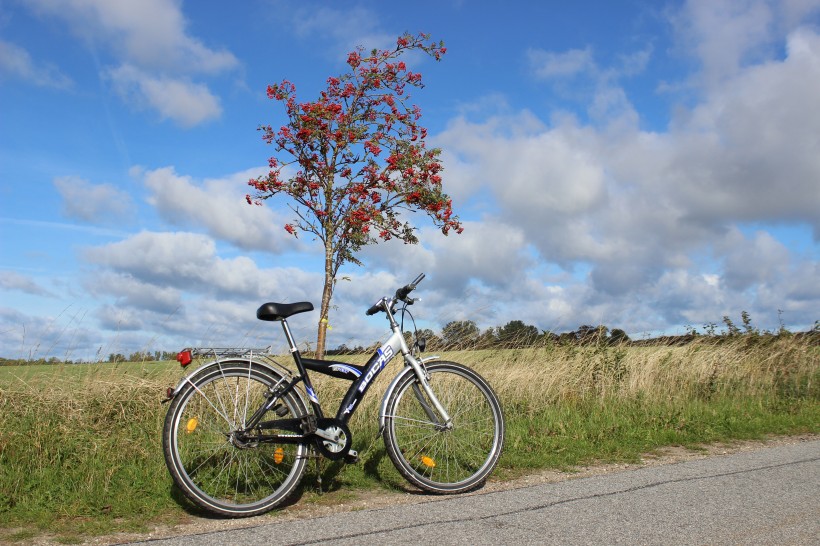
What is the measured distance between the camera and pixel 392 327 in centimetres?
584

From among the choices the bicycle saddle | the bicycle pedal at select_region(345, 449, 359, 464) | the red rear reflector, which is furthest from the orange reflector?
the bicycle pedal at select_region(345, 449, 359, 464)

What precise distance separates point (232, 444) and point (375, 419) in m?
2.69

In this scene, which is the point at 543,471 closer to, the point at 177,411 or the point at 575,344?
the point at 177,411

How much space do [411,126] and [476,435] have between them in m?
8.19

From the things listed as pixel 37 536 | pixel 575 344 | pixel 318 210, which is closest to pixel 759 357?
pixel 575 344

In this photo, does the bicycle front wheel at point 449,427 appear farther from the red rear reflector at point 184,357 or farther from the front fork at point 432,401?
the red rear reflector at point 184,357

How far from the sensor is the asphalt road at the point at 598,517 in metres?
4.18

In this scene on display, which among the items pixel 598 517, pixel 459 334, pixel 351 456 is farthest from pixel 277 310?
pixel 459 334

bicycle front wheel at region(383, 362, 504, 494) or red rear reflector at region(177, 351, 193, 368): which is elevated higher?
red rear reflector at region(177, 351, 193, 368)

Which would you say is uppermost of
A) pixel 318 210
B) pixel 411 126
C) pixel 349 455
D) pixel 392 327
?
pixel 411 126

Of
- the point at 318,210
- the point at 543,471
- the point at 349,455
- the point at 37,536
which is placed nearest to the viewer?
the point at 37,536

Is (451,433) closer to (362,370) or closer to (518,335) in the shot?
(362,370)

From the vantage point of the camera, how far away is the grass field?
201 inches

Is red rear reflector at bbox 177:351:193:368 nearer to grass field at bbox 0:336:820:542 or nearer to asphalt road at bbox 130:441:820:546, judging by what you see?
grass field at bbox 0:336:820:542
